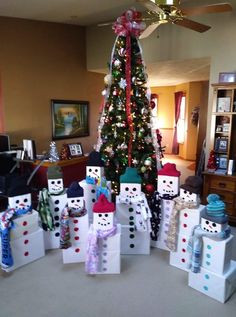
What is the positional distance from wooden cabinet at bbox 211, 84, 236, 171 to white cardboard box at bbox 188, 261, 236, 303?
6.06ft

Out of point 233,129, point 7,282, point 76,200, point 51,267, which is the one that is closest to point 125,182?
point 76,200

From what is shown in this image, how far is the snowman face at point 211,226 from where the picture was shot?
2.08m

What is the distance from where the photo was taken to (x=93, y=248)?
233 centimetres

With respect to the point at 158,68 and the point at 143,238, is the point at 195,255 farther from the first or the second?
the point at 158,68

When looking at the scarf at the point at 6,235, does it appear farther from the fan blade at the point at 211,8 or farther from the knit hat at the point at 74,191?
the fan blade at the point at 211,8

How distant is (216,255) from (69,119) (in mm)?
A: 4088

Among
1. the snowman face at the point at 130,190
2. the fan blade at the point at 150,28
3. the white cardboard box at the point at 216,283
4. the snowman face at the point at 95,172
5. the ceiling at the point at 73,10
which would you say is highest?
the ceiling at the point at 73,10

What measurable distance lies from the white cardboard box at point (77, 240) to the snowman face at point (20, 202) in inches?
18.8

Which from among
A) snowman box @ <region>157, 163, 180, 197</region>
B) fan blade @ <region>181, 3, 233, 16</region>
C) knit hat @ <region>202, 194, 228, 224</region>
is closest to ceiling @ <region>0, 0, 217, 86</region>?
fan blade @ <region>181, 3, 233, 16</region>

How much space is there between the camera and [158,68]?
5.12 metres

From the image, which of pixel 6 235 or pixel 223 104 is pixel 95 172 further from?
pixel 223 104

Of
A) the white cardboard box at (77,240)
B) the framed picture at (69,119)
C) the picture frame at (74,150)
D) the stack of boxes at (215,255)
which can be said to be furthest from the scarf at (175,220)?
the framed picture at (69,119)

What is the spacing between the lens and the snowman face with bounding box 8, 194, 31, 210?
8.26ft

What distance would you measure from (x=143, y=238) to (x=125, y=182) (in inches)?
25.0
